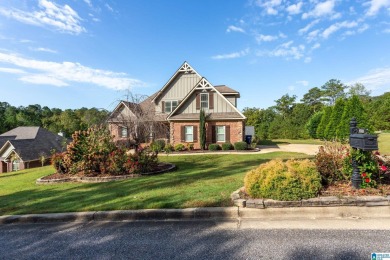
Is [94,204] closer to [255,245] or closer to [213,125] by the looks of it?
[255,245]

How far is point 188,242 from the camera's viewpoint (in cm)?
360

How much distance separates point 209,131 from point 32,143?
31.1 m

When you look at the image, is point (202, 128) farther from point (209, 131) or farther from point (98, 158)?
point (98, 158)

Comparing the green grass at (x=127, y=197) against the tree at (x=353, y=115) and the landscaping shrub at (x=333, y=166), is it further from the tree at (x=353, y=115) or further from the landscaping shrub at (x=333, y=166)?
the tree at (x=353, y=115)

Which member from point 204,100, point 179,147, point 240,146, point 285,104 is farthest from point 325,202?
point 285,104

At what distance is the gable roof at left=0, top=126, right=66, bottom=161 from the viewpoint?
3209cm

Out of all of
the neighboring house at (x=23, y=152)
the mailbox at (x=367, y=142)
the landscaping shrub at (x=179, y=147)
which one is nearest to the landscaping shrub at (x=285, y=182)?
the mailbox at (x=367, y=142)

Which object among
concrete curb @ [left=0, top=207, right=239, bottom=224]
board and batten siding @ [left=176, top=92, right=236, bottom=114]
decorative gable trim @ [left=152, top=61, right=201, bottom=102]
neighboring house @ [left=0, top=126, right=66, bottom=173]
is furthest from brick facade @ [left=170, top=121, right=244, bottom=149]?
neighboring house @ [left=0, top=126, right=66, bottom=173]

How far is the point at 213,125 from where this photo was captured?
2045 cm

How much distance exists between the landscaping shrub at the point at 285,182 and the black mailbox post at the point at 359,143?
880 mm

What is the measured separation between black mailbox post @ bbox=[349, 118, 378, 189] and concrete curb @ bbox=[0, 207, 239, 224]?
2.86 metres

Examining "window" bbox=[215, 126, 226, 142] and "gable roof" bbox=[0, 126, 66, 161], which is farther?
"gable roof" bbox=[0, 126, 66, 161]

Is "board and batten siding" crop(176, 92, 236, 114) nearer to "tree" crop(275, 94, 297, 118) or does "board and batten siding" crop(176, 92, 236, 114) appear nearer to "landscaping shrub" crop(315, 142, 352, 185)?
"landscaping shrub" crop(315, 142, 352, 185)

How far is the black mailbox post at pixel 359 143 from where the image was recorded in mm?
4637
